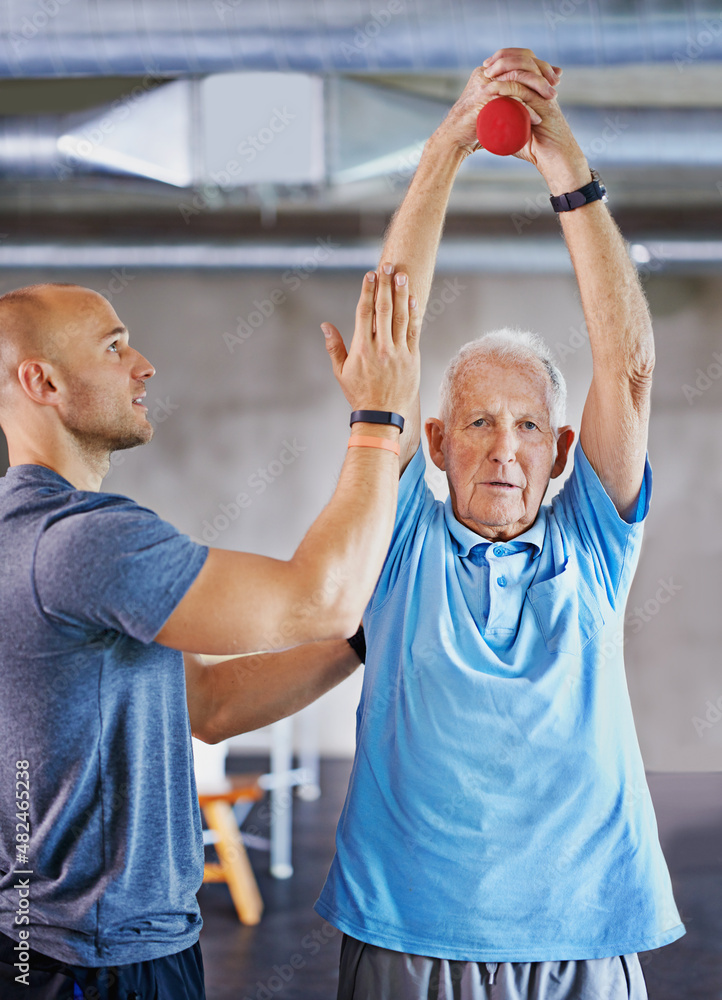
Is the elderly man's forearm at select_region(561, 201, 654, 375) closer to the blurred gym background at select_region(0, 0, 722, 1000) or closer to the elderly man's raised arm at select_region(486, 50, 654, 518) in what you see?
the elderly man's raised arm at select_region(486, 50, 654, 518)

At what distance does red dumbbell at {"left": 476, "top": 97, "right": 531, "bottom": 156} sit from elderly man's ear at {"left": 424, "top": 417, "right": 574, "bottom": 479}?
0.51 meters

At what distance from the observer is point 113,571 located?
3.82 feet

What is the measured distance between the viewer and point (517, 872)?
4.33 feet

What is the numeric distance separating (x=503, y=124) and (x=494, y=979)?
136 centimetres

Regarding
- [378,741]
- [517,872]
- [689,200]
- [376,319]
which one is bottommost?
[517,872]

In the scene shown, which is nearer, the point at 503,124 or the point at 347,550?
the point at 347,550

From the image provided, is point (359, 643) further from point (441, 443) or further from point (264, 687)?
point (441, 443)

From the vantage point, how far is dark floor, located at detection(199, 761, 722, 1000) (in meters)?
3.34

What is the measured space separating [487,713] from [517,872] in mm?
243

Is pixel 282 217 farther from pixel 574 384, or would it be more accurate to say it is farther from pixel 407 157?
pixel 574 384

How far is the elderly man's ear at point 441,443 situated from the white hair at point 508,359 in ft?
0.06

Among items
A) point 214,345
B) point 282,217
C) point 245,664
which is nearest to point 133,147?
point 282,217

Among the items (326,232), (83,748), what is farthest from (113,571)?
(326,232)

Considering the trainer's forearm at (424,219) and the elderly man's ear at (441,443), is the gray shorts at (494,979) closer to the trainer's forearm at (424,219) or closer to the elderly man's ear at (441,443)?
the elderly man's ear at (441,443)
